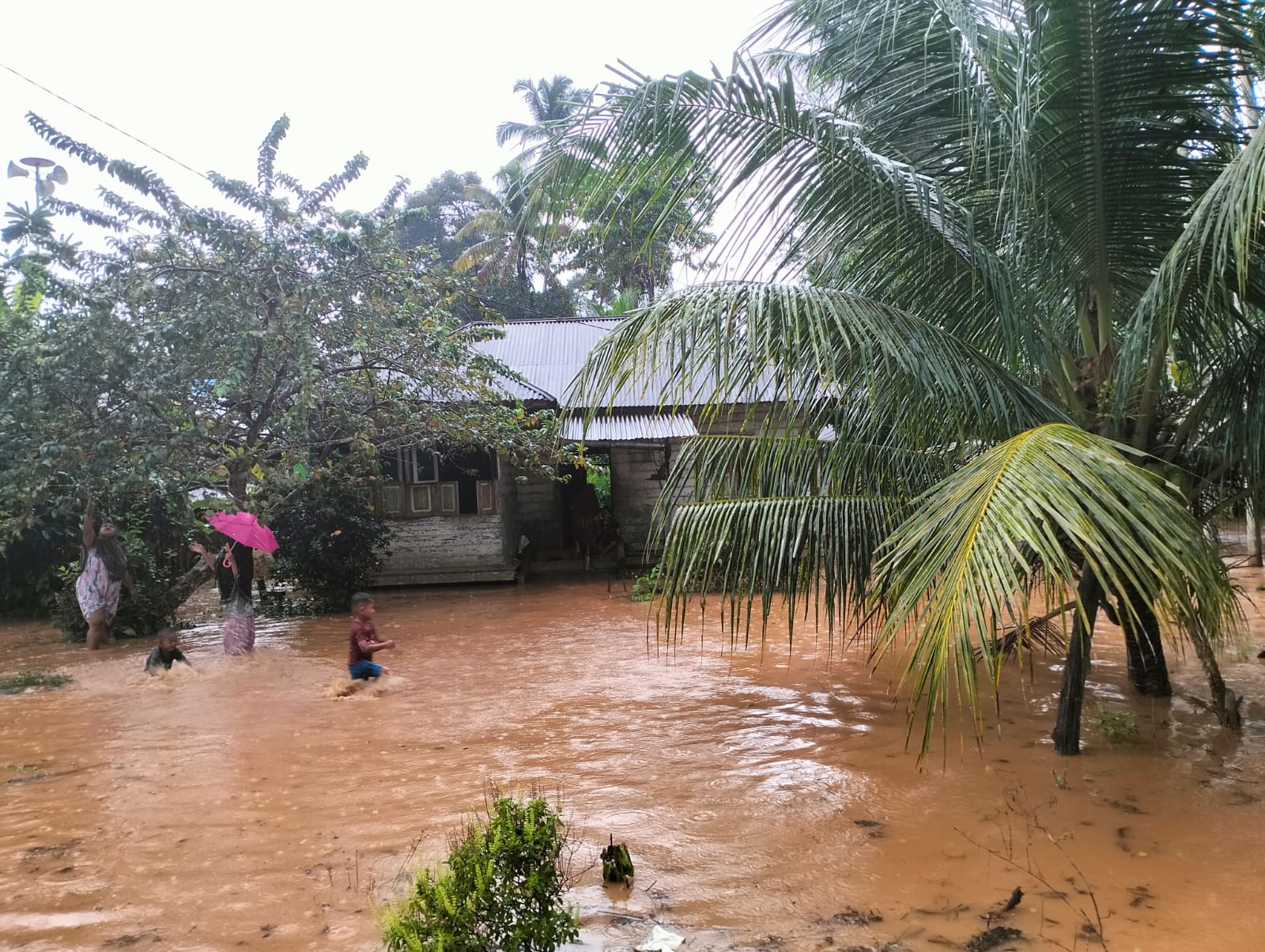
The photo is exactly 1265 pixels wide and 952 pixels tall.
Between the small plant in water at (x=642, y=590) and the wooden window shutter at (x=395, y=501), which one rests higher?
the wooden window shutter at (x=395, y=501)

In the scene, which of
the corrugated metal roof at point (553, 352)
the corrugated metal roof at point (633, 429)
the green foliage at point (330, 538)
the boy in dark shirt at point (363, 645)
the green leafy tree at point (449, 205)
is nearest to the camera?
the boy in dark shirt at point (363, 645)

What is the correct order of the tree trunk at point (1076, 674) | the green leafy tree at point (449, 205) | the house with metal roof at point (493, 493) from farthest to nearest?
the green leafy tree at point (449, 205) → the house with metal roof at point (493, 493) → the tree trunk at point (1076, 674)

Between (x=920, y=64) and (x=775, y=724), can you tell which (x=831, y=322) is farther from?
(x=775, y=724)

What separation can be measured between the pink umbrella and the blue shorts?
177 centimetres

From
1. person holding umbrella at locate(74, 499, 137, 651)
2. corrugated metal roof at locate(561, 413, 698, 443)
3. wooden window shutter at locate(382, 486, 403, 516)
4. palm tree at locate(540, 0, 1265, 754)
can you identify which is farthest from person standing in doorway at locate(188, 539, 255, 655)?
palm tree at locate(540, 0, 1265, 754)

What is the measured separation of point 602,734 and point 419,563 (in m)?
8.03

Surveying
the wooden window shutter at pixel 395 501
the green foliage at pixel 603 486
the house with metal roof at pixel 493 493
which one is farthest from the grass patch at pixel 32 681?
the green foliage at pixel 603 486

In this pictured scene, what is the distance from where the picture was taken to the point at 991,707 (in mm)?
6309

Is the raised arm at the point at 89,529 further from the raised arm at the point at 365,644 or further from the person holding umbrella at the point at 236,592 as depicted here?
the raised arm at the point at 365,644

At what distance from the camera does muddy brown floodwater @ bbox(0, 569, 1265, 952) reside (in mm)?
3404

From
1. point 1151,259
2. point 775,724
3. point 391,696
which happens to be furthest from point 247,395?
point 1151,259

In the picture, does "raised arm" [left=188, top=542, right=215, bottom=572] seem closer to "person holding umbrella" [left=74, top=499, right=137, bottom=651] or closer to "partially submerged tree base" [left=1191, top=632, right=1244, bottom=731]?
"person holding umbrella" [left=74, top=499, right=137, bottom=651]

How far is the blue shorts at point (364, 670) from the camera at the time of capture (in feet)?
23.9

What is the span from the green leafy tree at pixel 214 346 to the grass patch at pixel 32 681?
4.53 ft
